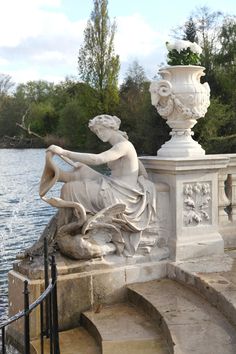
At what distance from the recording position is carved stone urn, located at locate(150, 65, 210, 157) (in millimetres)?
4988

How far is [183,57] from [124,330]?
2.70 meters

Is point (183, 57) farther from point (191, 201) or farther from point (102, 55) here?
point (102, 55)

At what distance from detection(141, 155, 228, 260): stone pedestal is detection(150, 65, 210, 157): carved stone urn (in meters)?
0.15

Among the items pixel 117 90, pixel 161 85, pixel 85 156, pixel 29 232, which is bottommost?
pixel 29 232

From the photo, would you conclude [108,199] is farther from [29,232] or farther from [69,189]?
[29,232]

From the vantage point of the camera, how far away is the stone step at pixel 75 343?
3.97 metres

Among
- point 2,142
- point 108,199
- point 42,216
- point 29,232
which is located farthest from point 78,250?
point 2,142

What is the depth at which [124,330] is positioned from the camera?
13.4ft

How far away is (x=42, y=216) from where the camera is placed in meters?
13.4

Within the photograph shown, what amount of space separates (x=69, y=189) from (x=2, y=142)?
60301 mm

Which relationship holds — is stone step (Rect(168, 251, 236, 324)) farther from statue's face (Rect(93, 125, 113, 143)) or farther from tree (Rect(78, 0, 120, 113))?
tree (Rect(78, 0, 120, 113))

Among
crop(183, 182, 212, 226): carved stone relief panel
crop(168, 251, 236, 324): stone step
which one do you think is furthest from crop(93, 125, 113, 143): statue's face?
crop(168, 251, 236, 324): stone step

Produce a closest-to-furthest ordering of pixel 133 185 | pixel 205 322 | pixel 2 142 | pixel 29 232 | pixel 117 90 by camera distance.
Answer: pixel 205 322
pixel 133 185
pixel 29 232
pixel 117 90
pixel 2 142

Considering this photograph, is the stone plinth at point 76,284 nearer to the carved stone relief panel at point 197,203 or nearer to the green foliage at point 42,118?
the carved stone relief panel at point 197,203
